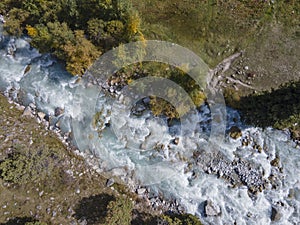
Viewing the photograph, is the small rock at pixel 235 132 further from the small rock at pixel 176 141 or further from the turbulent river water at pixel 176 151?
the small rock at pixel 176 141

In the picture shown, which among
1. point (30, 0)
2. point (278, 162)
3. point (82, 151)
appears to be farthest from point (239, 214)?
point (30, 0)

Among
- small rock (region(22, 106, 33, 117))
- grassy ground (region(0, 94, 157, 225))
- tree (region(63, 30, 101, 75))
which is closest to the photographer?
grassy ground (region(0, 94, 157, 225))

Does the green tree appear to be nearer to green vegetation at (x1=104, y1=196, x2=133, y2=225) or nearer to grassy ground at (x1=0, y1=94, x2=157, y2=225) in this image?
grassy ground at (x1=0, y1=94, x2=157, y2=225)

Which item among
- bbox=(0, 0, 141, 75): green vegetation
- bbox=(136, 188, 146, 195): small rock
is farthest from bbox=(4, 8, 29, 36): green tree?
bbox=(136, 188, 146, 195): small rock

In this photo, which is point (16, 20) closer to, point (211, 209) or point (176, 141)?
point (176, 141)

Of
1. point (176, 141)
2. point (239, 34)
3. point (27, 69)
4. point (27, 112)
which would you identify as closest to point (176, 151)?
point (176, 141)
